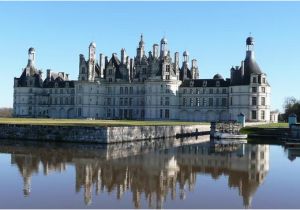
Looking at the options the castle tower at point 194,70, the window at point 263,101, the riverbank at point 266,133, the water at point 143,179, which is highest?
the castle tower at point 194,70

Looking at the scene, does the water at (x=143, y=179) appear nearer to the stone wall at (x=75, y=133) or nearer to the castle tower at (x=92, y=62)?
the stone wall at (x=75, y=133)

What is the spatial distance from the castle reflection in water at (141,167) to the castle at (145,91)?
108 feet

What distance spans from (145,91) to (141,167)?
47.3m

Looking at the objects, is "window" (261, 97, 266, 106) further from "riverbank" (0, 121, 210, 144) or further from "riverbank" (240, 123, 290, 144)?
"riverbank" (0, 121, 210, 144)

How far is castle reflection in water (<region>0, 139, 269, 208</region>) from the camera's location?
46.9ft

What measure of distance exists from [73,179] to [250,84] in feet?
152

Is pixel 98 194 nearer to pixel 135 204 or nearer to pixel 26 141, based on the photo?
pixel 135 204

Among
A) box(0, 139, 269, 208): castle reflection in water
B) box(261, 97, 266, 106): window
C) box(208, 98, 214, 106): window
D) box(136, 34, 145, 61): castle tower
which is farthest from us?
box(136, 34, 145, 61): castle tower

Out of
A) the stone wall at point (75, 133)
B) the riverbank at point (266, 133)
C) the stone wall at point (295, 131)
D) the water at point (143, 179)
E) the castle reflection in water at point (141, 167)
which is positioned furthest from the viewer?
the riverbank at point (266, 133)

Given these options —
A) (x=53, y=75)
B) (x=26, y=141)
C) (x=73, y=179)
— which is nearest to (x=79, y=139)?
(x=26, y=141)

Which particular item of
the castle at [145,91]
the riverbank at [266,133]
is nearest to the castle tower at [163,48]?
the castle at [145,91]

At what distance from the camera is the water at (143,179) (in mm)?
12539

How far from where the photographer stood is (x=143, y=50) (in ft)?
229

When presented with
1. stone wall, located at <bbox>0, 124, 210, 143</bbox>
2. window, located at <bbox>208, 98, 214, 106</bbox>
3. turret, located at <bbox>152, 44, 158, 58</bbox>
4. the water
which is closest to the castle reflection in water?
the water
